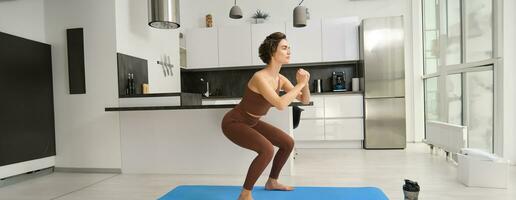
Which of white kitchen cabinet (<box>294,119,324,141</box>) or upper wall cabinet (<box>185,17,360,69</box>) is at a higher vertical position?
upper wall cabinet (<box>185,17,360,69</box>)

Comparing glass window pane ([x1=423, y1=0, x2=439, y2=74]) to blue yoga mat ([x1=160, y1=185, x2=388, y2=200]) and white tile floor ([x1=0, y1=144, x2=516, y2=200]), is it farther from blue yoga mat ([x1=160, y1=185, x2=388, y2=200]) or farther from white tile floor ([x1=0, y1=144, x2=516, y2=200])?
blue yoga mat ([x1=160, y1=185, x2=388, y2=200])

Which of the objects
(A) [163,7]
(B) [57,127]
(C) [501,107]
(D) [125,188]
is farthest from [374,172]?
(B) [57,127]

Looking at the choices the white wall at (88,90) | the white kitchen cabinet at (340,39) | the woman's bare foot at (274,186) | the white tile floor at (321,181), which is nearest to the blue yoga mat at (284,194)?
the woman's bare foot at (274,186)

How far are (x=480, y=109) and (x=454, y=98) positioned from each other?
19.9 inches

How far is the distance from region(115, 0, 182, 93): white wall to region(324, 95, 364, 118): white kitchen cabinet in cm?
251

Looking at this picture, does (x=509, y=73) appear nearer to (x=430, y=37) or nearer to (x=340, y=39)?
(x=430, y=37)

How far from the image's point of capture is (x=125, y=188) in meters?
3.01

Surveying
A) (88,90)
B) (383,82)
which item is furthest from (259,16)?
(88,90)

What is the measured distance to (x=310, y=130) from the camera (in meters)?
5.25

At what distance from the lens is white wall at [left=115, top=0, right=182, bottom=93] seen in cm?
374

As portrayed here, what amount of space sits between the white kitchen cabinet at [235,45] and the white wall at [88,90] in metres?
2.27

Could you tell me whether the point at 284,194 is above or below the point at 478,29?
below

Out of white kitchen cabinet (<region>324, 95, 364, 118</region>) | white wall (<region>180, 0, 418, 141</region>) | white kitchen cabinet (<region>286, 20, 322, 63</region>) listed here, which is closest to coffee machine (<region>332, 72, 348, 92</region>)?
white kitchen cabinet (<region>324, 95, 364, 118</region>)

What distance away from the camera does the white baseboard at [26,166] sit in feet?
10.4
